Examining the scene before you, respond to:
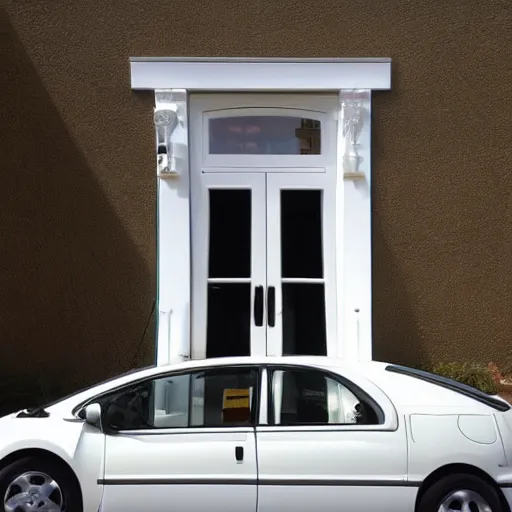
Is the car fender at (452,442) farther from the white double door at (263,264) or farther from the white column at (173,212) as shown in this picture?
the white column at (173,212)

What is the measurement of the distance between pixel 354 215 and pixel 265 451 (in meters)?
3.85

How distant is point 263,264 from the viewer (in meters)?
8.55

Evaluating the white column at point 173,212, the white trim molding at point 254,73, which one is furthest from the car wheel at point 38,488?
the white trim molding at point 254,73

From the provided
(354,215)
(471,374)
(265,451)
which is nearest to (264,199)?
(354,215)

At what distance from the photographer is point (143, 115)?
28.2 ft

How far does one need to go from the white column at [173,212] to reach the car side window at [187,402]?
9.08 ft

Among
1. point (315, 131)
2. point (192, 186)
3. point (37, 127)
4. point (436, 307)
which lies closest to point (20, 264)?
point (37, 127)

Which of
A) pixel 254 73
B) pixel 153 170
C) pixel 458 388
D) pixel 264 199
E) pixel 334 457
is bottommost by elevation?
pixel 334 457

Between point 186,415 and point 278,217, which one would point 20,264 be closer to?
point 278,217

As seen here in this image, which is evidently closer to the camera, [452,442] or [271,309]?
[452,442]

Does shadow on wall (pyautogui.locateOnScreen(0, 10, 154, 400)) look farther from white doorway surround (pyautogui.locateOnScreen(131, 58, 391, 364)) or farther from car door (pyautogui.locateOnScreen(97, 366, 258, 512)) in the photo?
car door (pyautogui.locateOnScreen(97, 366, 258, 512))

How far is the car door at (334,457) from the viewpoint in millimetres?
5047

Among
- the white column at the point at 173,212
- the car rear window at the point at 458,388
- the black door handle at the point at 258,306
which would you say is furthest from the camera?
the black door handle at the point at 258,306

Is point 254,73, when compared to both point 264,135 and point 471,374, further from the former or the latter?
point 471,374
